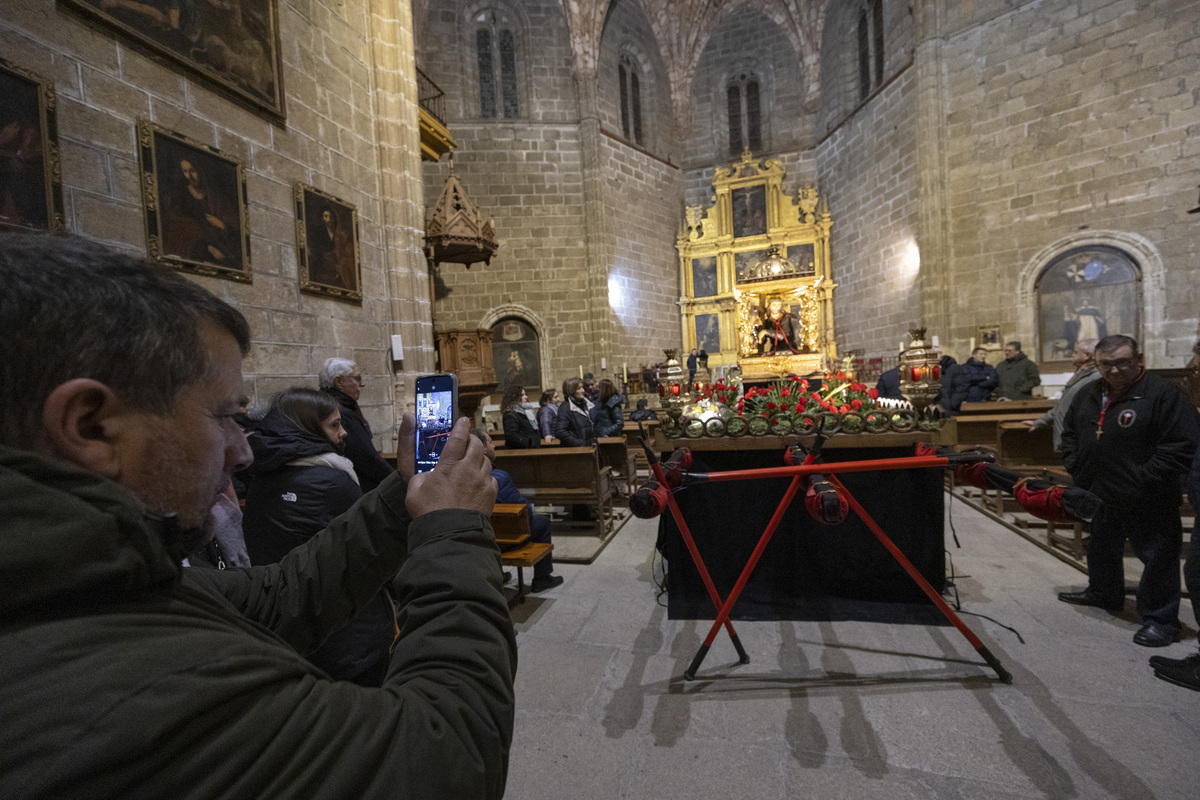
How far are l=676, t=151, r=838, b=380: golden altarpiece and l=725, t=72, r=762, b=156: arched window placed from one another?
1164 millimetres

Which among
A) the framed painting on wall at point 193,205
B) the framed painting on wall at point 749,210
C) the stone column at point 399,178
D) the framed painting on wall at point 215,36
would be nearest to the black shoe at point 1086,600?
the stone column at point 399,178

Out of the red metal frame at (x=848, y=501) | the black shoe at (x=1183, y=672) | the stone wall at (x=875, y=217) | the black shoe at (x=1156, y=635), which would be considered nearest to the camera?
the red metal frame at (x=848, y=501)

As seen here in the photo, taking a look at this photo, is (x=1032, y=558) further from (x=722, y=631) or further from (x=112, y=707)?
(x=112, y=707)

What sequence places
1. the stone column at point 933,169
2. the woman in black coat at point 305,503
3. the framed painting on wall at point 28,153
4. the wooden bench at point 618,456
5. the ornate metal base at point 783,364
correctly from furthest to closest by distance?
the ornate metal base at point 783,364, the stone column at point 933,169, the wooden bench at point 618,456, the framed painting on wall at point 28,153, the woman in black coat at point 305,503

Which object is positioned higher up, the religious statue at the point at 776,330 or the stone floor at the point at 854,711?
the religious statue at the point at 776,330

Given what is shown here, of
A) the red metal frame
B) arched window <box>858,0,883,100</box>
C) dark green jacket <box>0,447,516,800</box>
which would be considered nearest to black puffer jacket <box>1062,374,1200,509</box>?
the red metal frame

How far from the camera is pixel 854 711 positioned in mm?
2336

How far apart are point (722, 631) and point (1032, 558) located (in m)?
2.78

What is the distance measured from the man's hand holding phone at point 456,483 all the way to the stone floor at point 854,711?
1.67 meters

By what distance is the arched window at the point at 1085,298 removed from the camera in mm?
9438

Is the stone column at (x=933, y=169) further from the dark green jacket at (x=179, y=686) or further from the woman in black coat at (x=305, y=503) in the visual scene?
the dark green jacket at (x=179, y=686)

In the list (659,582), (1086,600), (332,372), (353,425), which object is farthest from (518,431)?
(1086,600)

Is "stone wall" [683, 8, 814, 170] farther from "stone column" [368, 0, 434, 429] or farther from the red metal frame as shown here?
the red metal frame

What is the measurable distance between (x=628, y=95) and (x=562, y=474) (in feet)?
47.9
